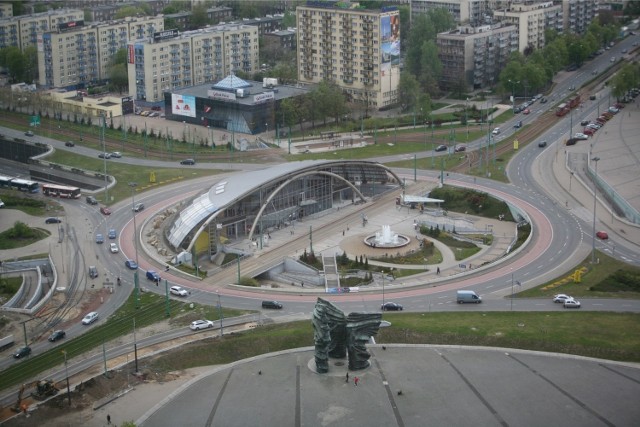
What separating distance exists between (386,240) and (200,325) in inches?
1320

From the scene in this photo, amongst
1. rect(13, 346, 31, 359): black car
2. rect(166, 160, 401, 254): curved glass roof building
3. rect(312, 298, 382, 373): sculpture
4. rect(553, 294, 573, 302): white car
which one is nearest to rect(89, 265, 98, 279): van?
rect(166, 160, 401, 254): curved glass roof building

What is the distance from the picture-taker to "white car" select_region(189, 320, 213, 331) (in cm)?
10838

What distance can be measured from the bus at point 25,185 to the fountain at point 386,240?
5359 cm

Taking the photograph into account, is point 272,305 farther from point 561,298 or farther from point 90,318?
point 561,298

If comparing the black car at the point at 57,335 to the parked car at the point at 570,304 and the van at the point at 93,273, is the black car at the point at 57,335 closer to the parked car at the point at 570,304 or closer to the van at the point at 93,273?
the van at the point at 93,273

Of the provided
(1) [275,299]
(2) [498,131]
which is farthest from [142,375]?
(2) [498,131]

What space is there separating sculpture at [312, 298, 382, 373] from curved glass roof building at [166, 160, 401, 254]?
3718cm

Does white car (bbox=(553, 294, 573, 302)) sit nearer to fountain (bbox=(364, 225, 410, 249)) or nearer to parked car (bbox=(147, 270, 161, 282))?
fountain (bbox=(364, 225, 410, 249))

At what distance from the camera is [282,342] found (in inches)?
4092

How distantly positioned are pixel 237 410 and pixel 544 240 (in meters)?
57.0

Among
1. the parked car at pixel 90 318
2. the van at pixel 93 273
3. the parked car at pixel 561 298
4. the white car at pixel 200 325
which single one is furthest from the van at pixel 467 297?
the van at pixel 93 273

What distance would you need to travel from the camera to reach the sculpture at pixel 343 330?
313 ft

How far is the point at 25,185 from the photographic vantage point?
160 m

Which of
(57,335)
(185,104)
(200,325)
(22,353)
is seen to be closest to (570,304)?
(200,325)
